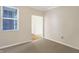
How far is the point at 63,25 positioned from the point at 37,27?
0.50 meters

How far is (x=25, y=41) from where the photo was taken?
2.00 m

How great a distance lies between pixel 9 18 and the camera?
6.35 feet

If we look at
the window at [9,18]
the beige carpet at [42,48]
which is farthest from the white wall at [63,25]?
the window at [9,18]

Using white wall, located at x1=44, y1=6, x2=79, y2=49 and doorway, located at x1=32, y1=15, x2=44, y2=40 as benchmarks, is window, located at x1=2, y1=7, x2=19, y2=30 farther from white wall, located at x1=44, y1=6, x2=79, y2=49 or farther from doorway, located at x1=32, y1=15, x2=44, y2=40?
white wall, located at x1=44, y1=6, x2=79, y2=49

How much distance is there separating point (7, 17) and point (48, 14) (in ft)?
2.55

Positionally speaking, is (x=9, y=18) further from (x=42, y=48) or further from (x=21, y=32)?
(x=42, y=48)

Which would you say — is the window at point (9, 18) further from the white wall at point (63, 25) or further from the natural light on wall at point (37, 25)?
the white wall at point (63, 25)

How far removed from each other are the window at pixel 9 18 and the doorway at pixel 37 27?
0.32 meters

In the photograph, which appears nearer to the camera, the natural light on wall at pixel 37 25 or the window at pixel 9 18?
the window at pixel 9 18

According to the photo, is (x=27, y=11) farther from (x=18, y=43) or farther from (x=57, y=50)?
(x=57, y=50)

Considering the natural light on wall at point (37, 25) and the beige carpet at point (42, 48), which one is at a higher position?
the natural light on wall at point (37, 25)

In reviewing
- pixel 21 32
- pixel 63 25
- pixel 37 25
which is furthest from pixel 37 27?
pixel 63 25

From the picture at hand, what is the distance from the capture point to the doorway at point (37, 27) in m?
2.03
